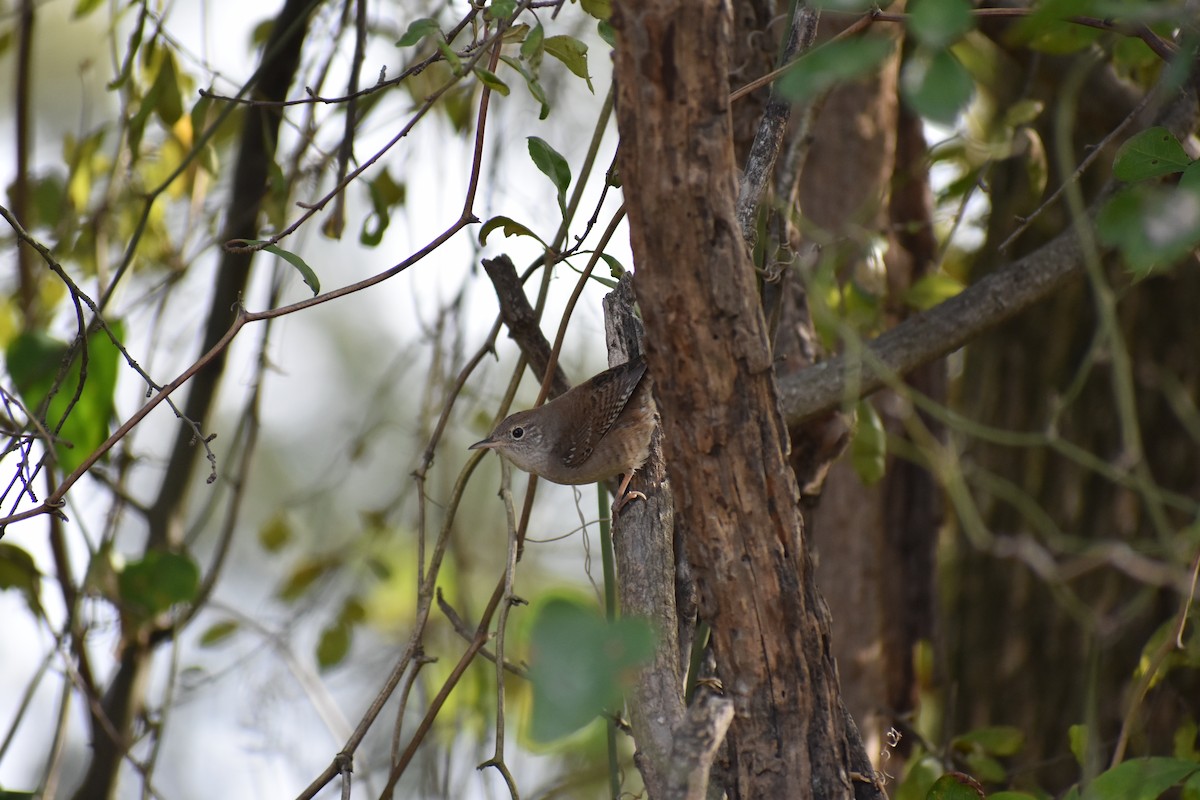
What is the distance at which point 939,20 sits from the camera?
41.9 inches

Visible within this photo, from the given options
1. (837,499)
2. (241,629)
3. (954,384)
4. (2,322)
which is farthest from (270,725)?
(954,384)

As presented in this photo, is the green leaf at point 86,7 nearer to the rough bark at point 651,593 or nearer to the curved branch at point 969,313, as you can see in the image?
the rough bark at point 651,593

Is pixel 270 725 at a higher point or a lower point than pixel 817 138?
lower

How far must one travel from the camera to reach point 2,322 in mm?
3992

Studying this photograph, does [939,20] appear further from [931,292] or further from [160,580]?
[160,580]

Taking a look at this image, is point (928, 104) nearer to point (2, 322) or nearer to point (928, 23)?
point (928, 23)

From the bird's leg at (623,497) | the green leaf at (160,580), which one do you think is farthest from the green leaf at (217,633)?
the bird's leg at (623,497)

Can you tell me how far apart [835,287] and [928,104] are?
81.1 inches

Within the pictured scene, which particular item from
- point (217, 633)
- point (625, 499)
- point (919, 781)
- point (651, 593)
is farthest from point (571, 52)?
point (217, 633)

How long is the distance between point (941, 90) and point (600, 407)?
2.34m

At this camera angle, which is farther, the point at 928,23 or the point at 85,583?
the point at 85,583

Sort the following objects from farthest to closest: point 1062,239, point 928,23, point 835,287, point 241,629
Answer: point 241,629 → point 835,287 → point 1062,239 → point 928,23

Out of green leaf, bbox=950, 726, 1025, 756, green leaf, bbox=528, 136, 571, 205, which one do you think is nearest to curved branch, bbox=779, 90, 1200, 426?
green leaf, bbox=528, 136, 571, 205

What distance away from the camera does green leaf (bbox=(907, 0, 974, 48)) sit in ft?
3.44
